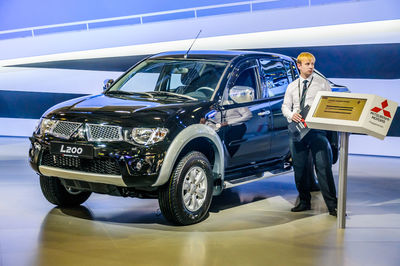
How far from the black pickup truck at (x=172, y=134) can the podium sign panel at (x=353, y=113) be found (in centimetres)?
97

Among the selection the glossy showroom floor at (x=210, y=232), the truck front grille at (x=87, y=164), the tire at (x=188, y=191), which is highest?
the truck front grille at (x=87, y=164)

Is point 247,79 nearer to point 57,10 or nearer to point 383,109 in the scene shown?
point 383,109

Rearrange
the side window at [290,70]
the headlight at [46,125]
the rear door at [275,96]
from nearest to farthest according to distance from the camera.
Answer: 1. the headlight at [46,125]
2. the rear door at [275,96]
3. the side window at [290,70]

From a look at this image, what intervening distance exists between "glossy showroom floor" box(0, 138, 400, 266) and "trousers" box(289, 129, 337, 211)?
275 mm

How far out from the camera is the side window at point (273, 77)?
6.92 metres

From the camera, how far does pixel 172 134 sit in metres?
5.59

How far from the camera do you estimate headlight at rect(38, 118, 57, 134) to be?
5.93m

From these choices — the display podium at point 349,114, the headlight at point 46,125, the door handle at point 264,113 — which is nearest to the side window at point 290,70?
the door handle at point 264,113

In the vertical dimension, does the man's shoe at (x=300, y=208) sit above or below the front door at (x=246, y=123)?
below

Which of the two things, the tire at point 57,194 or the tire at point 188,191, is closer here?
the tire at point 188,191

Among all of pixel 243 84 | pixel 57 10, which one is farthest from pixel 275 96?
pixel 57 10

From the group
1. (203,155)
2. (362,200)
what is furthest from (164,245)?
(362,200)

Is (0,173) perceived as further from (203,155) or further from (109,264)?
(109,264)

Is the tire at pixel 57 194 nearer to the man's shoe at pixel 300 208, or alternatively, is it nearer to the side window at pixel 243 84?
the side window at pixel 243 84
